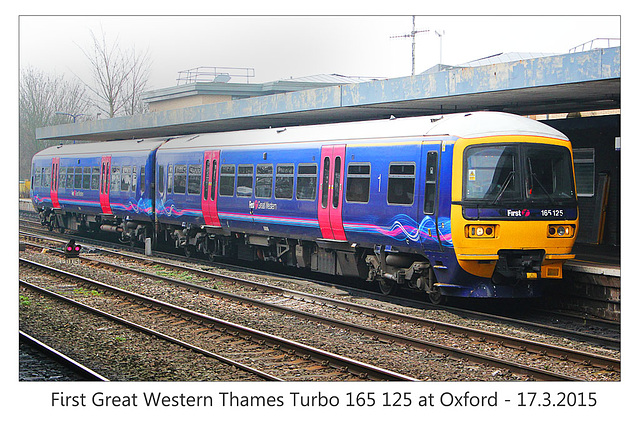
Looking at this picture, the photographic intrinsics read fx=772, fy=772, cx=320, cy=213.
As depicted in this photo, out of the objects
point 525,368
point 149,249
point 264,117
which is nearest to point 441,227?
point 525,368

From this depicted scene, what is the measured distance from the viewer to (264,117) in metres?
21.2

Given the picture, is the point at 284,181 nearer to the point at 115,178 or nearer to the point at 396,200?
the point at 396,200

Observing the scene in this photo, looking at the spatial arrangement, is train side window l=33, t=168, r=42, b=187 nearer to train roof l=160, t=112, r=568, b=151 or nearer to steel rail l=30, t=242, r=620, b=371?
train roof l=160, t=112, r=568, b=151

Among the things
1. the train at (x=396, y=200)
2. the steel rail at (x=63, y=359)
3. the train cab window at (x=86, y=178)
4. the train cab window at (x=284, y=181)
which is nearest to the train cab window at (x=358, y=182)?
the train at (x=396, y=200)

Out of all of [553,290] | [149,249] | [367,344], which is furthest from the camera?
[149,249]

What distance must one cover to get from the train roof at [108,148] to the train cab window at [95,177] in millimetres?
566

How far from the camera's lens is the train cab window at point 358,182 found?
1419 cm

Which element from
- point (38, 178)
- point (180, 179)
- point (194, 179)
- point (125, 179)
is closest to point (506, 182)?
point (194, 179)

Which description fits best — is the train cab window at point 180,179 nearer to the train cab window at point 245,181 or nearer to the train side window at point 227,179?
the train side window at point 227,179

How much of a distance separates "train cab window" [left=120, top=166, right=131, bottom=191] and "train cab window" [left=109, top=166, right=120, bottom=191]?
0.32m

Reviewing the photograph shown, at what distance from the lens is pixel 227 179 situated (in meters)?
18.9

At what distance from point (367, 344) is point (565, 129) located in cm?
962

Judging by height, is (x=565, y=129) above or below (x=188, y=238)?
above

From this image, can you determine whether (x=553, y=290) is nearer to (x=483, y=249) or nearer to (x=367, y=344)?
(x=483, y=249)
